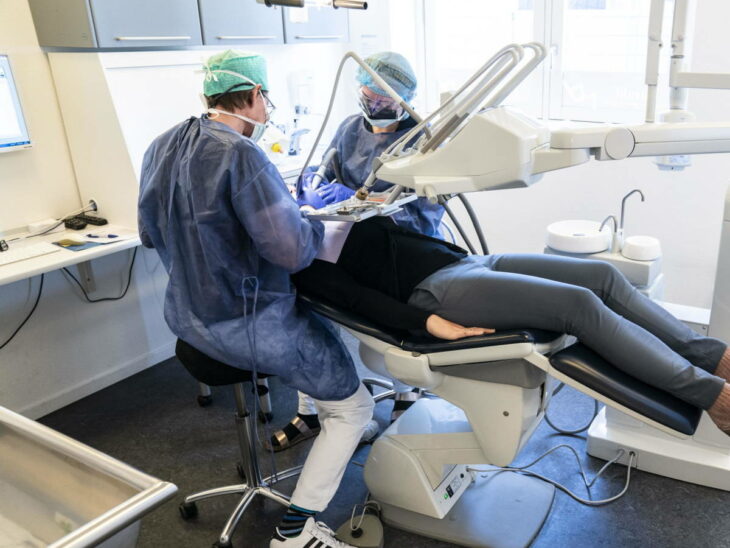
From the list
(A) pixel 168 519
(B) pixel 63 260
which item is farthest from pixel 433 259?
(B) pixel 63 260

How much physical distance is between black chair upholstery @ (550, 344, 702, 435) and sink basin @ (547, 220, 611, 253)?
79 centimetres

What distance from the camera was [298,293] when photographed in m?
1.88

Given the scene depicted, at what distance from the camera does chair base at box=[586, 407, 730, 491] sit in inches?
81.5

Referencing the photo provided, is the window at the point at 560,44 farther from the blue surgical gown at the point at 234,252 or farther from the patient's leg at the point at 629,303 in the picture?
the blue surgical gown at the point at 234,252

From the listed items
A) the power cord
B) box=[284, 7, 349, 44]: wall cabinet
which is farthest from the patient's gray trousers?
box=[284, 7, 349, 44]: wall cabinet

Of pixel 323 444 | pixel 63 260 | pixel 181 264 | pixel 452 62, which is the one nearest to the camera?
pixel 181 264

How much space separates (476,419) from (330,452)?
1.37 ft

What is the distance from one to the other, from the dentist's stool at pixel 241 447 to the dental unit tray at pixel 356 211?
0.49m

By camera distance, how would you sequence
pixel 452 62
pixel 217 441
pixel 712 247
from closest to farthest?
pixel 217 441 → pixel 712 247 → pixel 452 62

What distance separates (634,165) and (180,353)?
2095 mm

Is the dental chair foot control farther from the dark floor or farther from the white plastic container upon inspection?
the white plastic container

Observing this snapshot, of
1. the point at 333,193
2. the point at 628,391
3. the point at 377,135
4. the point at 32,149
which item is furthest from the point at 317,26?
the point at 628,391

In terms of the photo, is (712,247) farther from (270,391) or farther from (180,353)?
(180,353)

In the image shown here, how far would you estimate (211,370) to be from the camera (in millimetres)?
1847
